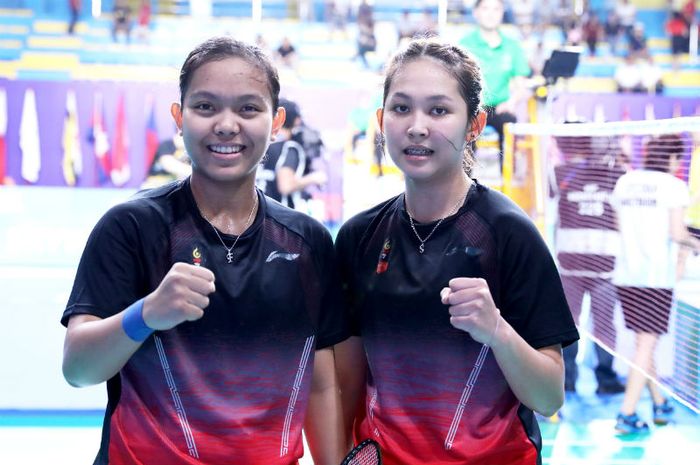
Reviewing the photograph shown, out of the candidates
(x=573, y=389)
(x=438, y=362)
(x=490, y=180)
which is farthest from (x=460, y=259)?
Result: (x=573, y=389)

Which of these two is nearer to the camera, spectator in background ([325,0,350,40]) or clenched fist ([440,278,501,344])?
clenched fist ([440,278,501,344])

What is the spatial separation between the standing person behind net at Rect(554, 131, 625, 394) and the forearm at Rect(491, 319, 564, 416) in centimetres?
381

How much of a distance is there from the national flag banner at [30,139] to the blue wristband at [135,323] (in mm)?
8186

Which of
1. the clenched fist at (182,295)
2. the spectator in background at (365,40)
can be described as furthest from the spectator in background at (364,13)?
the clenched fist at (182,295)

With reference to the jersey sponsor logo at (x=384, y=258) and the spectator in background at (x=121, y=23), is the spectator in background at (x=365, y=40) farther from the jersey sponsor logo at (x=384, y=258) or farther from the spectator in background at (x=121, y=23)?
the jersey sponsor logo at (x=384, y=258)

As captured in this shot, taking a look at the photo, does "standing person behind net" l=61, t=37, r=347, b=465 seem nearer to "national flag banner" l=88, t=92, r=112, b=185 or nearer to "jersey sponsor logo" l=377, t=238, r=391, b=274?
"jersey sponsor logo" l=377, t=238, r=391, b=274

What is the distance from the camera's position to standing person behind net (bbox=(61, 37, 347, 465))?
191 centimetres

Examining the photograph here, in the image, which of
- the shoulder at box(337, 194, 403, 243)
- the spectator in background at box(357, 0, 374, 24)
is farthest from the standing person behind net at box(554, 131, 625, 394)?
the spectator in background at box(357, 0, 374, 24)

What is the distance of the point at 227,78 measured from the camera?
198cm

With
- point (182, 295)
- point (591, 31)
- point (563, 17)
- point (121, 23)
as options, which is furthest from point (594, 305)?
point (121, 23)

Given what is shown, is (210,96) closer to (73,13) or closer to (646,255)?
(646,255)

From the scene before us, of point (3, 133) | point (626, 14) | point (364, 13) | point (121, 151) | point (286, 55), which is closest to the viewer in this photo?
point (3, 133)

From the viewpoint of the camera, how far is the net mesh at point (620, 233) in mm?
5109

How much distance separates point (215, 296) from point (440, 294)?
20.7 inches
